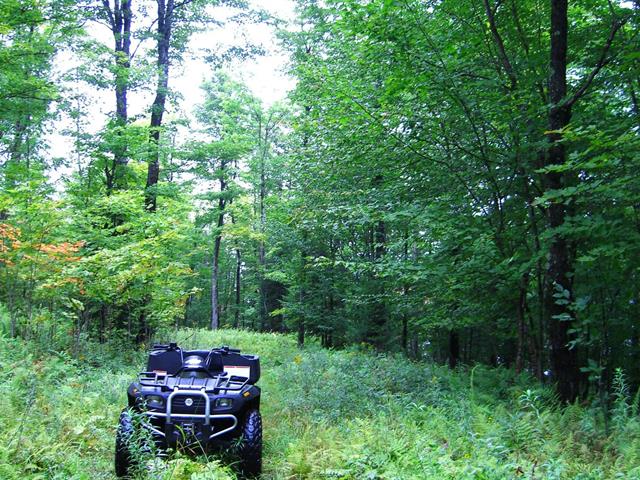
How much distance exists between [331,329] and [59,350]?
31.1ft

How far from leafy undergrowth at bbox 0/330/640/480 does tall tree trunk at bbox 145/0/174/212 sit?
624cm

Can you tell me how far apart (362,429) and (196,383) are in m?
2.16

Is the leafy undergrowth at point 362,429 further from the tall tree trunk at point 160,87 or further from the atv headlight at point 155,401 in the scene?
the tall tree trunk at point 160,87

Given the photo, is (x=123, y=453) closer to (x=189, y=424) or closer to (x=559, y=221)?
(x=189, y=424)

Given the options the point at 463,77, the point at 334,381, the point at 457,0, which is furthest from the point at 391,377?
the point at 457,0

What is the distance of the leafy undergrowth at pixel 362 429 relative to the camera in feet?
14.9

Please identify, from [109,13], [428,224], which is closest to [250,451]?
[428,224]

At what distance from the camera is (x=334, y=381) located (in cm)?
909

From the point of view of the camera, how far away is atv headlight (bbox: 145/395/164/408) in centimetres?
546

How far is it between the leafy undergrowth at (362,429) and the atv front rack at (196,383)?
781 millimetres

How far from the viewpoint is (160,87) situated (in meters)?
14.8

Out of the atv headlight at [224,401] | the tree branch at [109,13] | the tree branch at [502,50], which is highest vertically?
the tree branch at [109,13]

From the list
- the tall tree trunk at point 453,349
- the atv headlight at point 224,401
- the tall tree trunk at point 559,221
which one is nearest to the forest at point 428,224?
the tall tree trunk at point 559,221

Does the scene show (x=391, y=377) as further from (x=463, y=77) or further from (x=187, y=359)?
(x=463, y=77)
